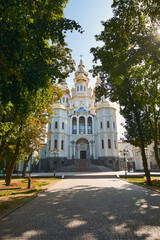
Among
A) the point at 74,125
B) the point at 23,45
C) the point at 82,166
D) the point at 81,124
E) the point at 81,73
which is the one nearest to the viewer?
the point at 23,45

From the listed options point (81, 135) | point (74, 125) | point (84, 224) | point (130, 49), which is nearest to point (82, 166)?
point (81, 135)

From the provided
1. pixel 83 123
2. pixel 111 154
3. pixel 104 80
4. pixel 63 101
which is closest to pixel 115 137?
pixel 111 154

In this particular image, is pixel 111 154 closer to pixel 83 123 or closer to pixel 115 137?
pixel 115 137

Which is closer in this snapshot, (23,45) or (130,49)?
(23,45)

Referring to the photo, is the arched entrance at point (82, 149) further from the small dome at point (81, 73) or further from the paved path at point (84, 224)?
the paved path at point (84, 224)

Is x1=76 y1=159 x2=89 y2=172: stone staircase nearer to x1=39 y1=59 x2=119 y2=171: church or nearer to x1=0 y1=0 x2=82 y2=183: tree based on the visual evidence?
x1=39 y1=59 x2=119 y2=171: church

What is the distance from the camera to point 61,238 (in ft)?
10.8

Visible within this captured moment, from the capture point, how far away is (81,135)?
40.4m

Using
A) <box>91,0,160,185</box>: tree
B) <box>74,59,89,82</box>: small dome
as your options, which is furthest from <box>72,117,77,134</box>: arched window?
<box>91,0,160,185</box>: tree

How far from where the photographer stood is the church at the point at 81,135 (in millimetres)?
36375

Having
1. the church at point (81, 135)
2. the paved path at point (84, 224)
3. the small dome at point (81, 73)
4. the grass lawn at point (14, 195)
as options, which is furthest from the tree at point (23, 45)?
the small dome at point (81, 73)

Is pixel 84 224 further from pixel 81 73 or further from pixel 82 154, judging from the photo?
pixel 81 73

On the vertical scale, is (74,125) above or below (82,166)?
above

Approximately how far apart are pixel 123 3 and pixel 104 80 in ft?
22.5
